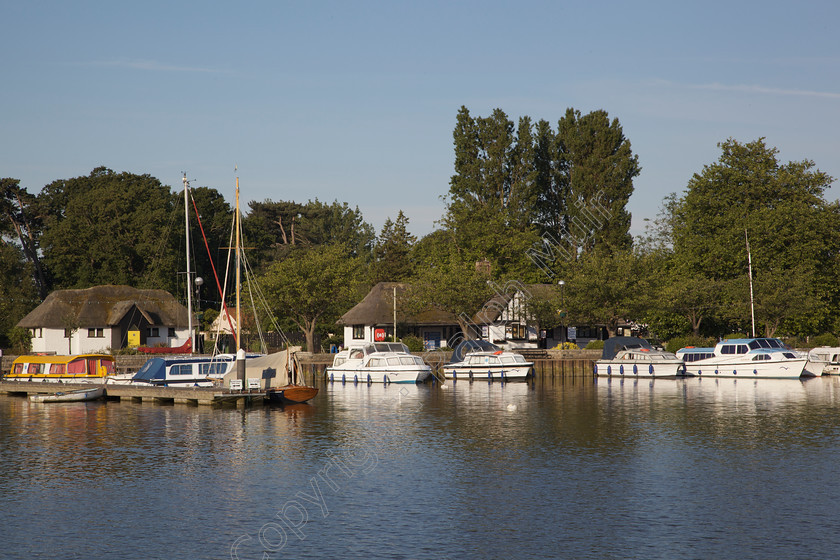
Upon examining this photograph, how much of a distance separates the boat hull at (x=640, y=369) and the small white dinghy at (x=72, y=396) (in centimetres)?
3930

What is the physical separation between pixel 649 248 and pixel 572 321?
4780 cm

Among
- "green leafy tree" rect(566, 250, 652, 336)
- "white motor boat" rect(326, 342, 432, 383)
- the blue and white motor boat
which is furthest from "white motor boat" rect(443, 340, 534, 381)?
the blue and white motor boat

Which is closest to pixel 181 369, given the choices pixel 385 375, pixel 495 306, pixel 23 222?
pixel 385 375

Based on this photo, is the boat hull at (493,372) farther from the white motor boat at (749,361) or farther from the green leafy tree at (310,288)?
the green leafy tree at (310,288)

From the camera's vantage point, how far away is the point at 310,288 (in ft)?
306

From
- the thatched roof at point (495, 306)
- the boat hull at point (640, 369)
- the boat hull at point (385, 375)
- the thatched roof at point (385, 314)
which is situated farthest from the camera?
the thatched roof at point (385, 314)

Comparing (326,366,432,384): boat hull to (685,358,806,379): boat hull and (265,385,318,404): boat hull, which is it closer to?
(265,385,318,404): boat hull

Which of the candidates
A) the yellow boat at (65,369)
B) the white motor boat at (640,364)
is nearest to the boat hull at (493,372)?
the white motor boat at (640,364)

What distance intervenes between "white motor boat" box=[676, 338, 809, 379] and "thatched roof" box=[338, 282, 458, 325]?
31.1m

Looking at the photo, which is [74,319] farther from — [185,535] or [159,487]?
[185,535]

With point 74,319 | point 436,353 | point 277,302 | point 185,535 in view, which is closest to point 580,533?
point 185,535

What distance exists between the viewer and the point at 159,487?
2684 cm

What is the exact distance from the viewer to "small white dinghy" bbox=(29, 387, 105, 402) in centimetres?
5275

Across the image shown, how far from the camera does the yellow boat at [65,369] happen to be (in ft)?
194
